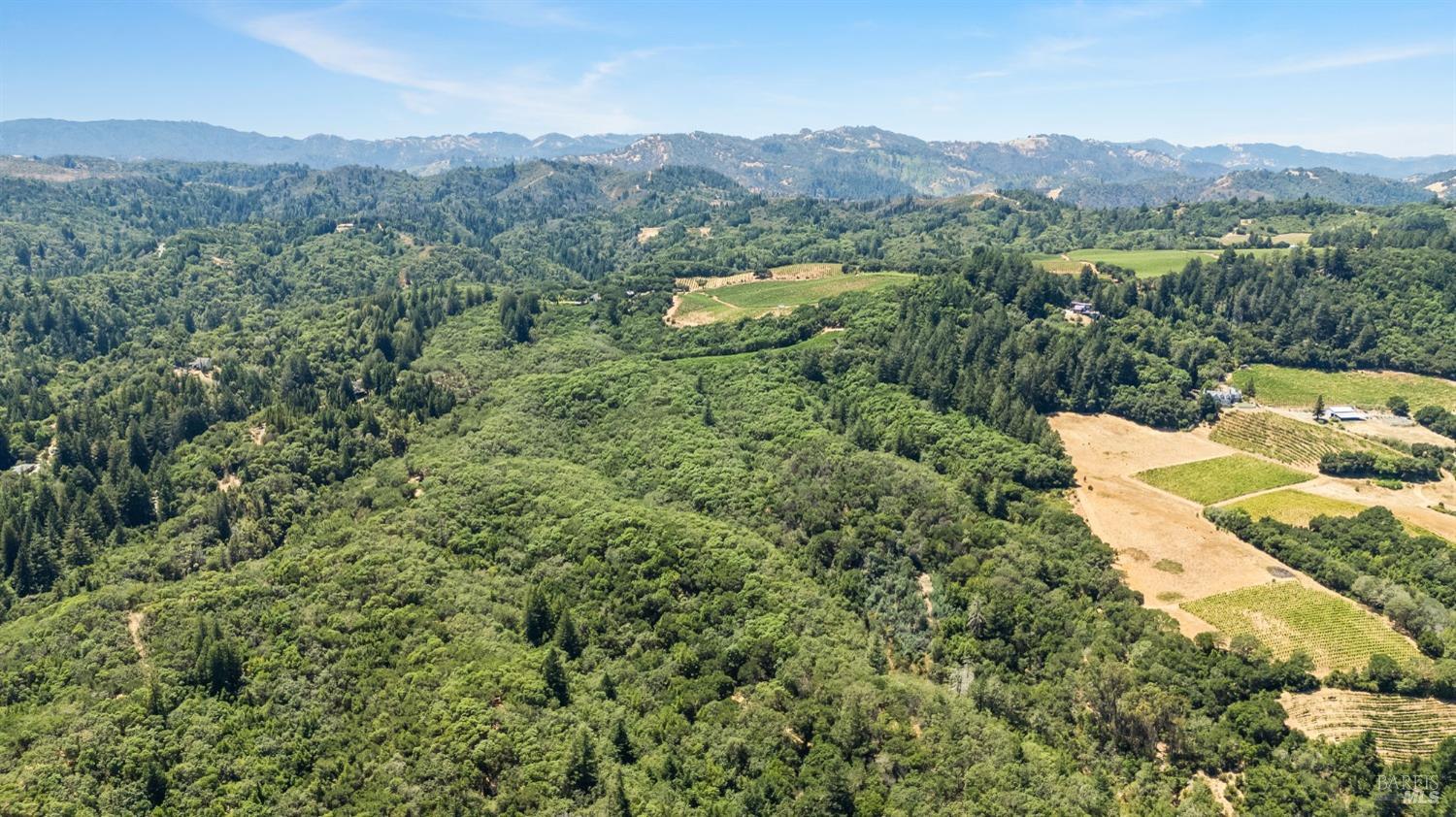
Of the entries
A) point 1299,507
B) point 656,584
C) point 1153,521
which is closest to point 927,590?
point 656,584

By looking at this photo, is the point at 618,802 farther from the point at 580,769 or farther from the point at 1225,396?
the point at 1225,396

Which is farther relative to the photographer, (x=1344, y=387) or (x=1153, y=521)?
(x=1344, y=387)

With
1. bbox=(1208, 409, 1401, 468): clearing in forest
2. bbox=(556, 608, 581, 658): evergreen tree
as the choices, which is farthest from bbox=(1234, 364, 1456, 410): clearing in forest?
bbox=(556, 608, 581, 658): evergreen tree

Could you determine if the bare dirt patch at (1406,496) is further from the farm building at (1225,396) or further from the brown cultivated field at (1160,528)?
the farm building at (1225,396)

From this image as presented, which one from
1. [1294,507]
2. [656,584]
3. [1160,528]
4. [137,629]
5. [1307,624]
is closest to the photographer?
[1307,624]

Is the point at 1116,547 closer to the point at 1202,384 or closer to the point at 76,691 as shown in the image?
the point at 1202,384

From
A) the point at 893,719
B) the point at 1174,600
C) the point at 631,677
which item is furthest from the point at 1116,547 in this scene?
the point at 631,677

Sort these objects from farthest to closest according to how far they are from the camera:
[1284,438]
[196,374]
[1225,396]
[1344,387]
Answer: [196,374] < [1344,387] < [1225,396] < [1284,438]
